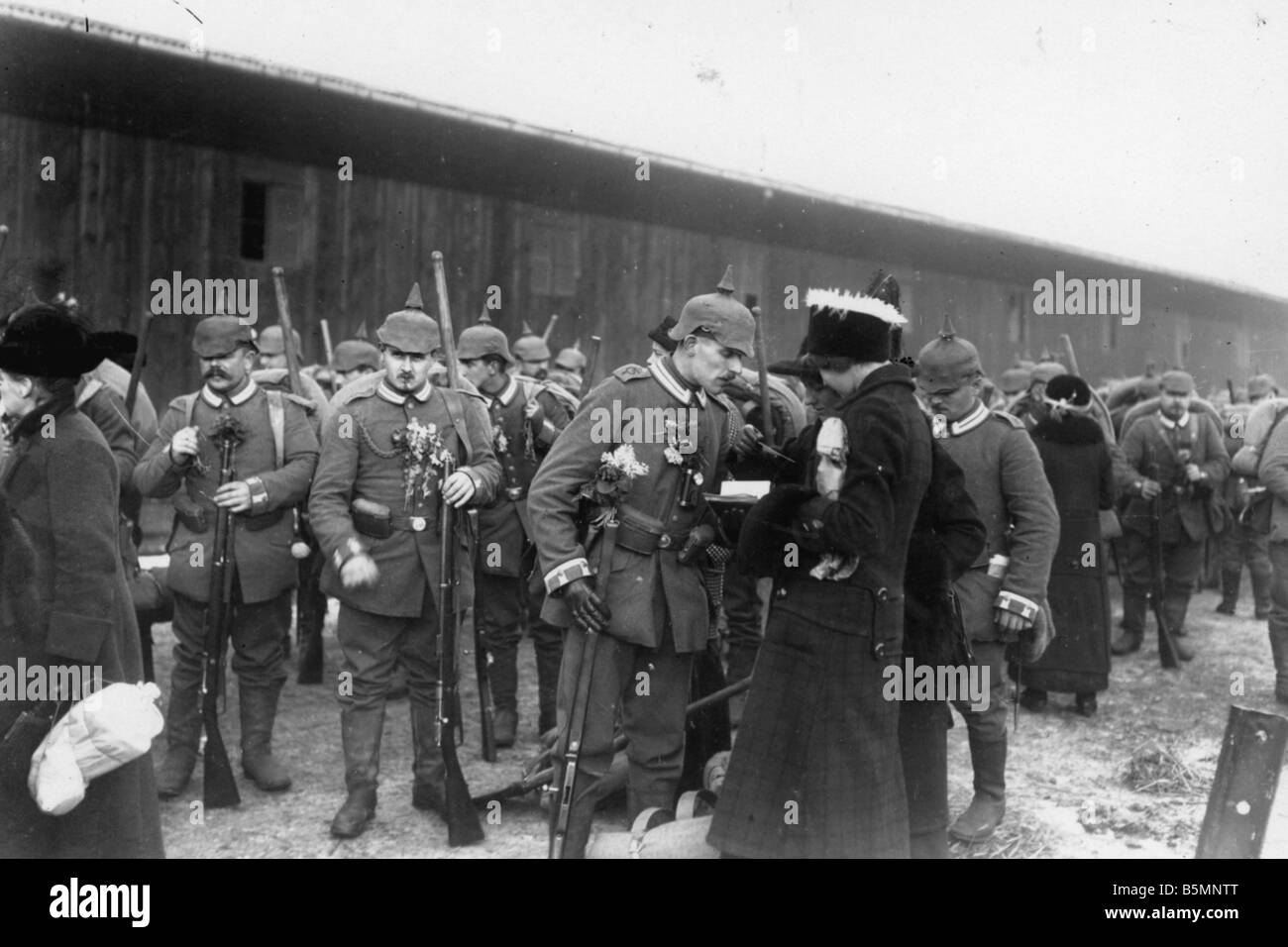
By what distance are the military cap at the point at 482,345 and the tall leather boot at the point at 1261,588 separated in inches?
298

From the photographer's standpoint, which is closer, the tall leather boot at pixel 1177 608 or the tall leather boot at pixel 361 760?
the tall leather boot at pixel 361 760

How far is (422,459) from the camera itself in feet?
16.0

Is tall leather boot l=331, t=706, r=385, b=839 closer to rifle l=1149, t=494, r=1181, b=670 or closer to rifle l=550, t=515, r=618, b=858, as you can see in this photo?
rifle l=550, t=515, r=618, b=858

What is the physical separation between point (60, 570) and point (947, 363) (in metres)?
3.90

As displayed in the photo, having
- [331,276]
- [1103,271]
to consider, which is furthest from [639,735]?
[1103,271]

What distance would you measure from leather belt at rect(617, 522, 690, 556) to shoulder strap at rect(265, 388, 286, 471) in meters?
2.16

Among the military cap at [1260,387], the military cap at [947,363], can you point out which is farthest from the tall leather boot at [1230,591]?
the military cap at [947,363]

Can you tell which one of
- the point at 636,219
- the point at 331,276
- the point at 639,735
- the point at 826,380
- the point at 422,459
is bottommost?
the point at 639,735

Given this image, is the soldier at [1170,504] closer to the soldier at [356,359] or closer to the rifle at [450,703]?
the rifle at [450,703]

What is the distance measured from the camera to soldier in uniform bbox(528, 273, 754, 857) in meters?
4.08

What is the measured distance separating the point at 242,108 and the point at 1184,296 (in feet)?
73.9

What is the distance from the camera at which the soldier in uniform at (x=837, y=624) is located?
3.40 metres

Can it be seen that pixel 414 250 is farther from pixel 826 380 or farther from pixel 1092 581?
pixel 826 380

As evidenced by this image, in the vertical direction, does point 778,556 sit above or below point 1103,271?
below
